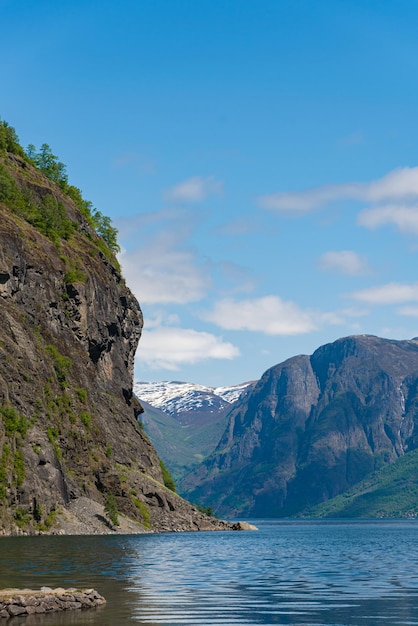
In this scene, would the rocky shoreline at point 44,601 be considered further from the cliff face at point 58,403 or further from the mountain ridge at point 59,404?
the cliff face at point 58,403

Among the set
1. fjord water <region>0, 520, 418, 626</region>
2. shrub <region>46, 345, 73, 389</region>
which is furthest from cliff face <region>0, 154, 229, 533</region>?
fjord water <region>0, 520, 418, 626</region>

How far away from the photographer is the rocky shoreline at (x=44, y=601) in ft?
143

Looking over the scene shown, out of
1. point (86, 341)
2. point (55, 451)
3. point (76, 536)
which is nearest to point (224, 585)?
point (76, 536)

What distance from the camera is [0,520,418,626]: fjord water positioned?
4369 cm

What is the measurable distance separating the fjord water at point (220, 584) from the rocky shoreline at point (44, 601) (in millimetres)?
716

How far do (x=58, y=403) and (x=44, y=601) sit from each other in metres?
115

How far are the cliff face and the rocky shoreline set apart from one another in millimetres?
84578

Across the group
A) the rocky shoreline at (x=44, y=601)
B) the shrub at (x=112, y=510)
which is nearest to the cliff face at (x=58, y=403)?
the shrub at (x=112, y=510)

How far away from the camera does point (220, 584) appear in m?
62.0

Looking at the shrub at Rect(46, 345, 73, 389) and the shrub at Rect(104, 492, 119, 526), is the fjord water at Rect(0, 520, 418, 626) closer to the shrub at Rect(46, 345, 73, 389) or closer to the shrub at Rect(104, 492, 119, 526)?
the shrub at Rect(104, 492, 119, 526)

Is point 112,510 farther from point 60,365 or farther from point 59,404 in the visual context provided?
point 60,365

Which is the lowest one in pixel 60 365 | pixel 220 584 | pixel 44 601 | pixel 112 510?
pixel 220 584

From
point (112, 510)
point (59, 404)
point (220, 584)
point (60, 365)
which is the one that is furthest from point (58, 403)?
point (220, 584)

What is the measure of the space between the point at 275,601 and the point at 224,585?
33.4 ft
